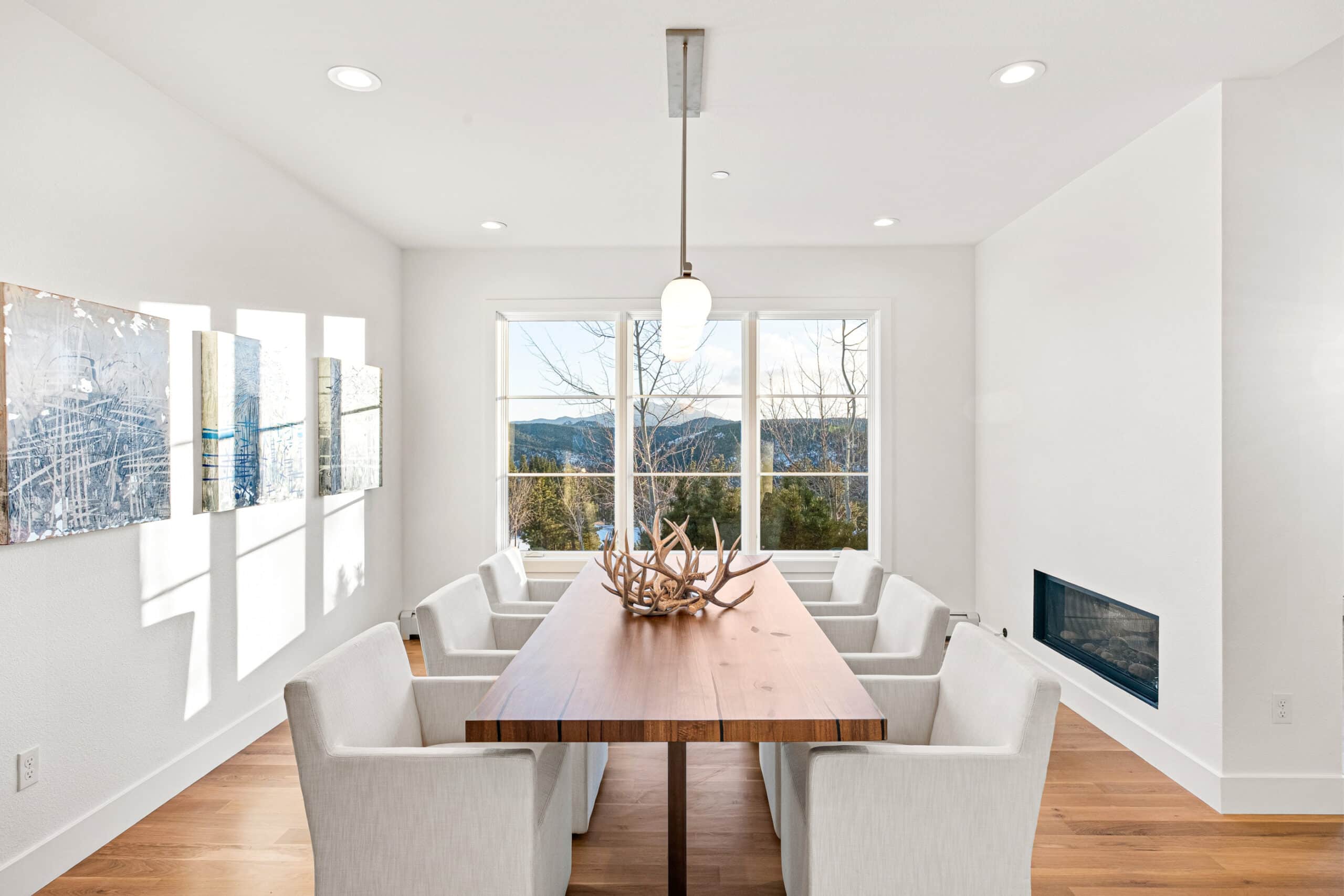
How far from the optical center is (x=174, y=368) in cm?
268

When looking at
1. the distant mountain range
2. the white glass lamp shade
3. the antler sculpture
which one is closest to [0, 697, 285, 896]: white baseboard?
the antler sculpture

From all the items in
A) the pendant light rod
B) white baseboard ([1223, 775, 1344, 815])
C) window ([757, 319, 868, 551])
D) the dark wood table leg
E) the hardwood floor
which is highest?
the pendant light rod

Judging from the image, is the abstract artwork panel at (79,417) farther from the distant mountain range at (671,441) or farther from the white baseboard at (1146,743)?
the white baseboard at (1146,743)

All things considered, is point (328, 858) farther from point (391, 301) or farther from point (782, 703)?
point (391, 301)

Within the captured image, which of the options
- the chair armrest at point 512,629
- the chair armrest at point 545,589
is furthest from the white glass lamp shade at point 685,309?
the chair armrest at point 545,589

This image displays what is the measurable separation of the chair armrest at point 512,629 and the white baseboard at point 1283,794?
8.49 ft

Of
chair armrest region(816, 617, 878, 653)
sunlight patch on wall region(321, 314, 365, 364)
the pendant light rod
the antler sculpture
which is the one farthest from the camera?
sunlight patch on wall region(321, 314, 365, 364)

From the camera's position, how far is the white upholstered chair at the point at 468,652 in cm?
236

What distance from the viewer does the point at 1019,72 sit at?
2477mm

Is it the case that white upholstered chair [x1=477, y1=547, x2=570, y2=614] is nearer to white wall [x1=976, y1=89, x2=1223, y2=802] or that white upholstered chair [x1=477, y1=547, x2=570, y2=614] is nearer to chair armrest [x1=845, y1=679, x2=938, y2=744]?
chair armrest [x1=845, y1=679, x2=938, y2=744]

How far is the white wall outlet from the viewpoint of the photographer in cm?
205

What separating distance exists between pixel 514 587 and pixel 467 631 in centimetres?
73

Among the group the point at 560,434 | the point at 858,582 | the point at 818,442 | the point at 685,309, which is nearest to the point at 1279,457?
the point at 858,582

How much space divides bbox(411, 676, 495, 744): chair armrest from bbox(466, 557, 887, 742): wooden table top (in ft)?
0.59
